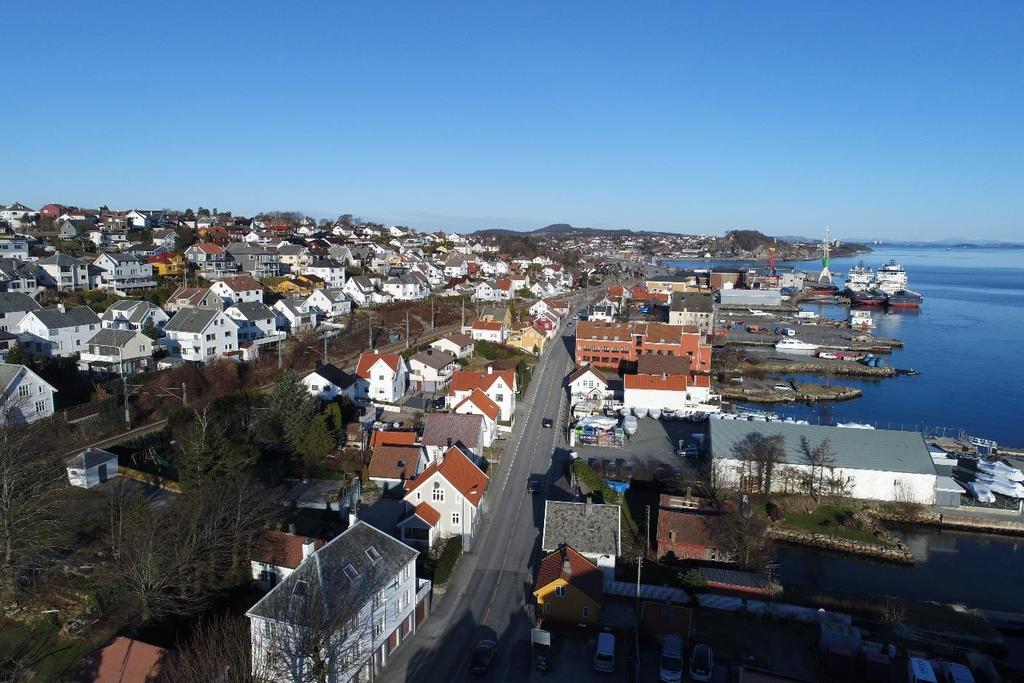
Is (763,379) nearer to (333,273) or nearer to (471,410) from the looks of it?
(471,410)

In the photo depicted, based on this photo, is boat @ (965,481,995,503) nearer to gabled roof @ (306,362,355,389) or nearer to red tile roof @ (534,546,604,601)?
red tile roof @ (534,546,604,601)

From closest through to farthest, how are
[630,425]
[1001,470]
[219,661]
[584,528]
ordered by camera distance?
1. [219,661]
2. [584,528]
3. [1001,470]
4. [630,425]

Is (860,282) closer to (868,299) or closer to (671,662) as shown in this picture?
(868,299)

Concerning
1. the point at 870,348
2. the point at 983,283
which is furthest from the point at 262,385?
the point at 983,283

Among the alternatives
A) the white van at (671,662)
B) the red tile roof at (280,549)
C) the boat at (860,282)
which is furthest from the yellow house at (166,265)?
the boat at (860,282)

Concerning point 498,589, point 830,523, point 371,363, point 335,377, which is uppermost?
point 371,363

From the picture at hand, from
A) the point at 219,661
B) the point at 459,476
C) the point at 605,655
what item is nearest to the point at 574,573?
the point at 605,655

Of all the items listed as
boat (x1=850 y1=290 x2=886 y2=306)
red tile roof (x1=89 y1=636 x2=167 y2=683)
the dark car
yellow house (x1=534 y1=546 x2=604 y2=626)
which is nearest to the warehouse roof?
yellow house (x1=534 y1=546 x2=604 y2=626)
